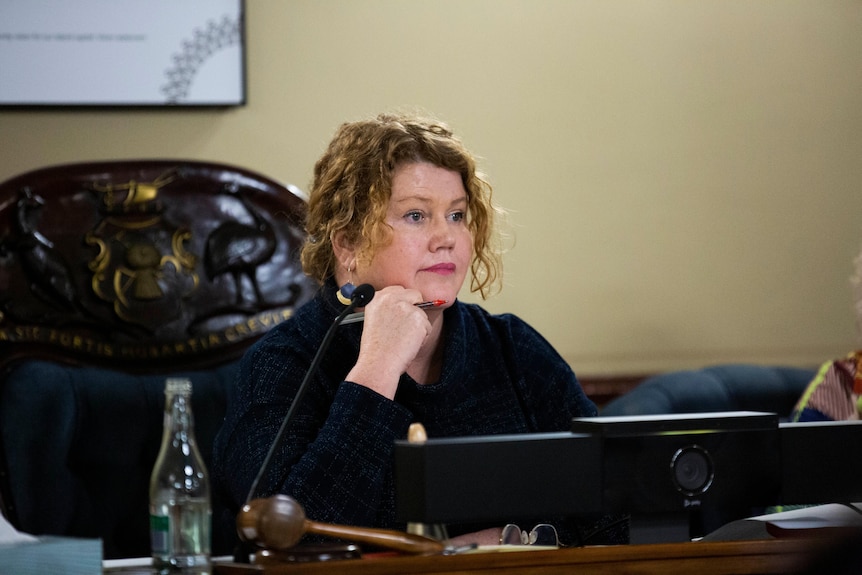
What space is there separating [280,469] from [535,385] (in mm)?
512

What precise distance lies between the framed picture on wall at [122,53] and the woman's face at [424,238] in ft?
3.56

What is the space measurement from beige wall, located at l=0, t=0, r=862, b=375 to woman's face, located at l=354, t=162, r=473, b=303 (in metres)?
1.07

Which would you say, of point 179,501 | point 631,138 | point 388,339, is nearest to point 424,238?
point 388,339

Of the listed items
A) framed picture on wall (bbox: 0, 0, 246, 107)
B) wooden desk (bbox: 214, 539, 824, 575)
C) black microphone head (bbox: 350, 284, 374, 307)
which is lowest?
wooden desk (bbox: 214, 539, 824, 575)

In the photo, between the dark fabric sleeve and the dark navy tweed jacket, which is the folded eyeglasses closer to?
the dark navy tweed jacket

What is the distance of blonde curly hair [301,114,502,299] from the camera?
1703 millimetres

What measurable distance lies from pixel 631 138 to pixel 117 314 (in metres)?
1.52

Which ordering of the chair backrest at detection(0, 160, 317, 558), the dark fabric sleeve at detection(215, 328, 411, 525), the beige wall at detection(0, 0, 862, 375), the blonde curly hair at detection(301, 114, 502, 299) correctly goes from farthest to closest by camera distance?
the beige wall at detection(0, 0, 862, 375)
the chair backrest at detection(0, 160, 317, 558)
the blonde curly hair at detection(301, 114, 502, 299)
the dark fabric sleeve at detection(215, 328, 411, 525)

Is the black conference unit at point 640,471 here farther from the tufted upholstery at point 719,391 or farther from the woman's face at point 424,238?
the tufted upholstery at point 719,391

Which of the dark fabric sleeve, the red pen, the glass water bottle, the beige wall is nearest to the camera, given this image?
the glass water bottle

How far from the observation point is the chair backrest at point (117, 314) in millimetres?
2002

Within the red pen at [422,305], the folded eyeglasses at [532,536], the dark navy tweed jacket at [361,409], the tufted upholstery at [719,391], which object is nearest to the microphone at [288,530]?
the folded eyeglasses at [532,536]

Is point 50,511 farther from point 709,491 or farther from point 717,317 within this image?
point 717,317

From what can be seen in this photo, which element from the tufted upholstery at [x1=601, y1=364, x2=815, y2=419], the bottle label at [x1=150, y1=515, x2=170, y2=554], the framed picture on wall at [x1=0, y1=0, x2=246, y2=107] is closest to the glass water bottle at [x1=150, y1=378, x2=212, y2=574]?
the bottle label at [x1=150, y1=515, x2=170, y2=554]
